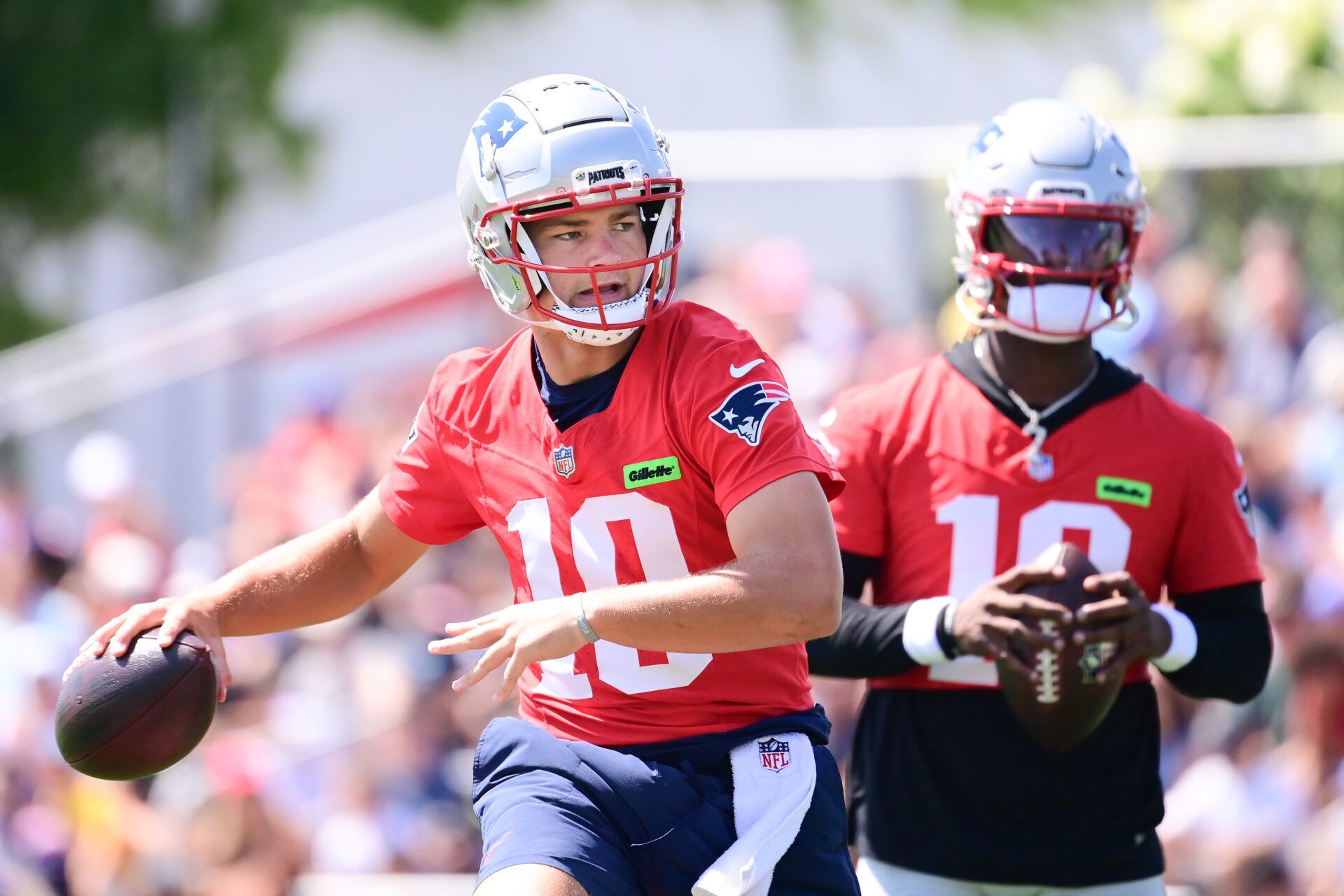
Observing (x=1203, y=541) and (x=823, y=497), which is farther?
(x=1203, y=541)

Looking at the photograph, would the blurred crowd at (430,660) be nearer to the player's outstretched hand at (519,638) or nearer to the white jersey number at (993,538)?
the white jersey number at (993,538)

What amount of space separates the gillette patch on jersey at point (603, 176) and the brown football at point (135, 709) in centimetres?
123

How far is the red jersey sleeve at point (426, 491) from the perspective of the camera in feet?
12.1

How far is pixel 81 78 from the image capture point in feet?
51.9

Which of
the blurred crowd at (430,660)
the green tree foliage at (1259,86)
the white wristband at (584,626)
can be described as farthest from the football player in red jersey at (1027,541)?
the green tree foliage at (1259,86)

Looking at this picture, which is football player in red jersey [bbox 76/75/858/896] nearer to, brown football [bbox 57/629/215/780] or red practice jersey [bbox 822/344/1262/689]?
brown football [bbox 57/629/215/780]

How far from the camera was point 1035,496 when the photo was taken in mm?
3988

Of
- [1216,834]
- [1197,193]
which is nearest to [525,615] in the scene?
[1216,834]

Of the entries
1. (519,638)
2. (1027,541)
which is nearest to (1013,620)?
(1027,541)

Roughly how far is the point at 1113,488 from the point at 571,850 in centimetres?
160

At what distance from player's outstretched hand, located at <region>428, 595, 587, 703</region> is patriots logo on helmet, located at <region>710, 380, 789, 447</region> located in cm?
45

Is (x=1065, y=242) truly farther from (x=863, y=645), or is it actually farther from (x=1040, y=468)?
(x=863, y=645)

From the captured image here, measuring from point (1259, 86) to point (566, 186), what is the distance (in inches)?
327

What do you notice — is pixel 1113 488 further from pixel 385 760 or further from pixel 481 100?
pixel 481 100
